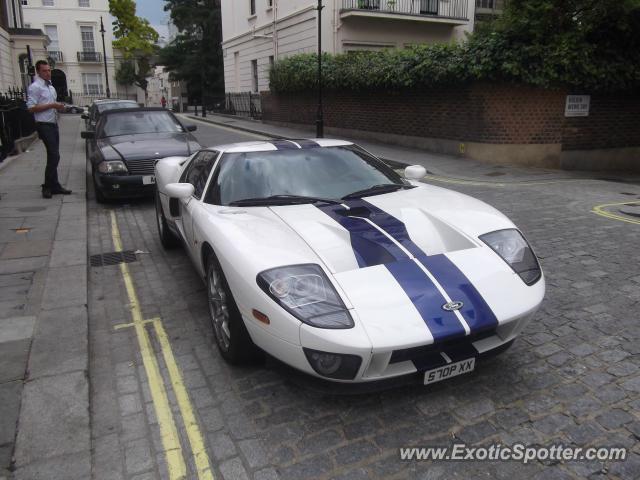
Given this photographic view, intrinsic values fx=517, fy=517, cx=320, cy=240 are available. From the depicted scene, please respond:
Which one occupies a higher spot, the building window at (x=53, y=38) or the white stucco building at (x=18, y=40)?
the building window at (x=53, y=38)

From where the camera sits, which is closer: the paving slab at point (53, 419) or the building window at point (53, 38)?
the paving slab at point (53, 419)

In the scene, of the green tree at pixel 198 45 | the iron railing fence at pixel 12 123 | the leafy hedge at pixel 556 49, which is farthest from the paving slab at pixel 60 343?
the green tree at pixel 198 45

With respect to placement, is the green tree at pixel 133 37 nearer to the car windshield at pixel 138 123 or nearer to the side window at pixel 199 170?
the car windshield at pixel 138 123

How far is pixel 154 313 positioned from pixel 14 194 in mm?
6157

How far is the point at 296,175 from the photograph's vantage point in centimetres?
409

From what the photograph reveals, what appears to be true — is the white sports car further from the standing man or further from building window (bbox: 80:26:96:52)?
building window (bbox: 80:26:96:52)

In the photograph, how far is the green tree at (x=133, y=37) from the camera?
54.2m

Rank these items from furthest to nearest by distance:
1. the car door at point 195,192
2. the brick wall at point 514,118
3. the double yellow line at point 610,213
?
the brick wall at point 514,118, the double yellow line at point 610,213, the car door at point 195,192

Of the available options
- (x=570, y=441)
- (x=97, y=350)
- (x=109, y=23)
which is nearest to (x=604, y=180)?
(x=570, y=441)

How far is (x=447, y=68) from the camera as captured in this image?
43.0 ft

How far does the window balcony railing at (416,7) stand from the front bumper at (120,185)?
15.6m

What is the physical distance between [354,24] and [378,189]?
19.5 meters

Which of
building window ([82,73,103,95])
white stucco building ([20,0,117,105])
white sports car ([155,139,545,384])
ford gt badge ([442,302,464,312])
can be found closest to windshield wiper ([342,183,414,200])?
white sports car ([155,139,545,384])

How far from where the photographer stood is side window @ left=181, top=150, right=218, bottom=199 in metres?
4.39
